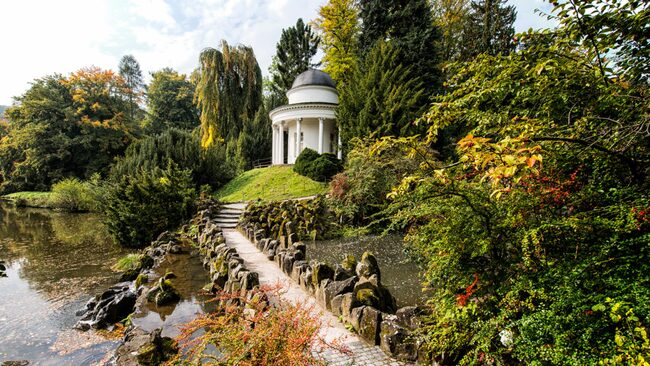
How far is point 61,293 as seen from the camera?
8039 millimetres

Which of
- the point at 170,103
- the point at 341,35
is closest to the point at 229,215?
the point at 341,35

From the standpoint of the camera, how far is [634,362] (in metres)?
1.83

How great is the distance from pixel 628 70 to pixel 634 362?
102 inches

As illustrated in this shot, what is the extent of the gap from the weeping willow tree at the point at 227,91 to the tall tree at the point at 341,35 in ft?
22.8

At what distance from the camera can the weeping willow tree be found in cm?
2655

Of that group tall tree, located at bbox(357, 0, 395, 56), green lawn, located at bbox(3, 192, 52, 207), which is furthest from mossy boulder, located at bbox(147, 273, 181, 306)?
green lawn, located at bbox(3, 192, 52, 207)

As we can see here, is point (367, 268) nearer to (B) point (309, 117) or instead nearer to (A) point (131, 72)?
(B) point (309, 117)

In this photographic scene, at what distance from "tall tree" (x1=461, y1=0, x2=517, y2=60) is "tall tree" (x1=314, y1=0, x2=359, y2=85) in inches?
344

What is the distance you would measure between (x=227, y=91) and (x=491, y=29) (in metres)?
→ 21.1

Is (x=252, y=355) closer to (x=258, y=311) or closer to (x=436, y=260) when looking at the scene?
(x=258, y=311)

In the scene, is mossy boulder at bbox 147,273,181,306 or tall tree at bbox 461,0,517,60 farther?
tall tree at bbox 461,0,517,60

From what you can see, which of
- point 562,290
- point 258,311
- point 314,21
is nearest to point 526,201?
point 562,290

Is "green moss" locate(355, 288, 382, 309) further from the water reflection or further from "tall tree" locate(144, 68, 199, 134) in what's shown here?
"tall tree" locate(144, 68, 199, 134)

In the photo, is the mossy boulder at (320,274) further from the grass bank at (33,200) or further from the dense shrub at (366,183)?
the grass bank at (33,200)
